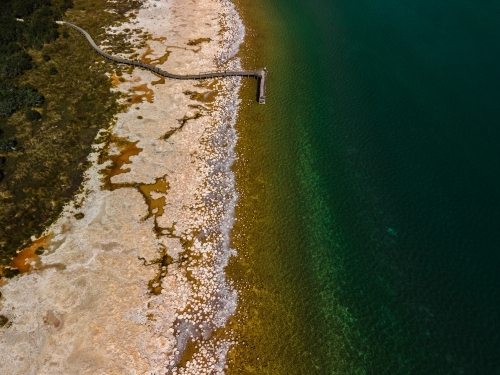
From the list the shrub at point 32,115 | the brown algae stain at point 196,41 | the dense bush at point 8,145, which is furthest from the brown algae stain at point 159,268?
the brown algae stain at point 196,41

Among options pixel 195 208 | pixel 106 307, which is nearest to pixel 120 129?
pixel 195 208

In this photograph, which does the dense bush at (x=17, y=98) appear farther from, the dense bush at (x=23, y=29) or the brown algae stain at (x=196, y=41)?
the brown algae stain at (x=196, y=41)

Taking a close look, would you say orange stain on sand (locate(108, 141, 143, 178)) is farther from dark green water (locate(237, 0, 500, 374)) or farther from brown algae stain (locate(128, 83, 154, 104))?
dark green water (locate(237, 0, 500, 374))

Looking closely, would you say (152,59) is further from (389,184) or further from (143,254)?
(389,184)

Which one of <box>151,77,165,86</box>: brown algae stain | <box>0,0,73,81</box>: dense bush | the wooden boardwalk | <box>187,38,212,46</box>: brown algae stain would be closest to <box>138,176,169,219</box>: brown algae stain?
<box>151,77,165,86</box>: brown algae stain

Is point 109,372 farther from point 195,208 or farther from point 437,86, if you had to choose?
point 437,86
